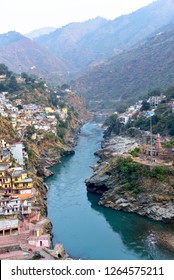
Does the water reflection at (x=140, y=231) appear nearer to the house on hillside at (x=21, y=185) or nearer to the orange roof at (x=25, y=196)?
the orange roof at (x=25, y=196)

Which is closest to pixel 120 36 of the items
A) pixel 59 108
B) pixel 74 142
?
pixel 59 108

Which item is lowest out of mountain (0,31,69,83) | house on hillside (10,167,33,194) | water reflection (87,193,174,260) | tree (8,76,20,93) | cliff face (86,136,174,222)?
water reflection (87,193,174,260)

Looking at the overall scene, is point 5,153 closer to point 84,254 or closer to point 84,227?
point 84,227

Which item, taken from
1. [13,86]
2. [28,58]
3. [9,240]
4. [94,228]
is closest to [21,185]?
[94,228]

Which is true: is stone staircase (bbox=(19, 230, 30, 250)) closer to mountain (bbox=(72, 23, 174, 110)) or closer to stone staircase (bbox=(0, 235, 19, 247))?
stone staircase (bbox=(0, 235, 19, 247))

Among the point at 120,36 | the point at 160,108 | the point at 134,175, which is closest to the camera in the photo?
the point at 134,175

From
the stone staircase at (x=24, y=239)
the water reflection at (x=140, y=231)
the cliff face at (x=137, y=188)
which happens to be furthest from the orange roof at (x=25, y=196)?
the cliff face at (x=137, y=188)

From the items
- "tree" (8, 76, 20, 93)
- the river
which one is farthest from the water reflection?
"tree" (8, 76, 20, 93)

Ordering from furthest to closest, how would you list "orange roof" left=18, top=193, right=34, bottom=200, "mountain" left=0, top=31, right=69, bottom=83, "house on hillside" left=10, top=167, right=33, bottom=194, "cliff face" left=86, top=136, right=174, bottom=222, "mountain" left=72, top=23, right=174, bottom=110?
"mountain" left=0, top=31, right=69, bottom=83
"mountain" left=72, top=23, right=174, bottom=110
"cliff face" left=86, top=136, right=174, bottom=222
"house on hillside" left=10, top=167, right=33, bottom=194
"orange roof" left=18, top=193, right=34, bottom=200
